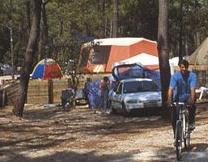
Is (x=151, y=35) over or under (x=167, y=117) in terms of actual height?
over

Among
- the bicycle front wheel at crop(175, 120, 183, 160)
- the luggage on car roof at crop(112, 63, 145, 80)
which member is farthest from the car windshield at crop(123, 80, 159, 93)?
the bicycle front wheel at crop(175, 120, 183, 160)

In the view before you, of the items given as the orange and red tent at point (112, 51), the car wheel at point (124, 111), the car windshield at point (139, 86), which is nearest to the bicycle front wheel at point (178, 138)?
the car wheel at point (124, 111)

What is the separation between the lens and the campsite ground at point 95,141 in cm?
1275

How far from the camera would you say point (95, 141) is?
51.1ft

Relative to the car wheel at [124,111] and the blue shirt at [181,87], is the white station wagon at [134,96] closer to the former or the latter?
the car wheel at [124,111]

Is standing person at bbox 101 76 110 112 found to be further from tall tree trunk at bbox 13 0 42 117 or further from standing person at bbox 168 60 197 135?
standing person at bbox 168 60 197 135

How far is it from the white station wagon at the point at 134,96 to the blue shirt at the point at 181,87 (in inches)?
480

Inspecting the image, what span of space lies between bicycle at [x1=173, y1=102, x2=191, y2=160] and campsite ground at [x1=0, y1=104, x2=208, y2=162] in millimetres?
268

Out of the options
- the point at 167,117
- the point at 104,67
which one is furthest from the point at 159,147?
the point at 104,67

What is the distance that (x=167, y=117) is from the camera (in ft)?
71.3

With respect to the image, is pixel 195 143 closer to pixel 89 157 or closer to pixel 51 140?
pixel 89 157

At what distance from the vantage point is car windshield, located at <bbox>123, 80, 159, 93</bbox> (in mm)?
25750

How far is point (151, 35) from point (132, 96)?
1753 inches

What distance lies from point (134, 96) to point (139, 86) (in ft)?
4.03
